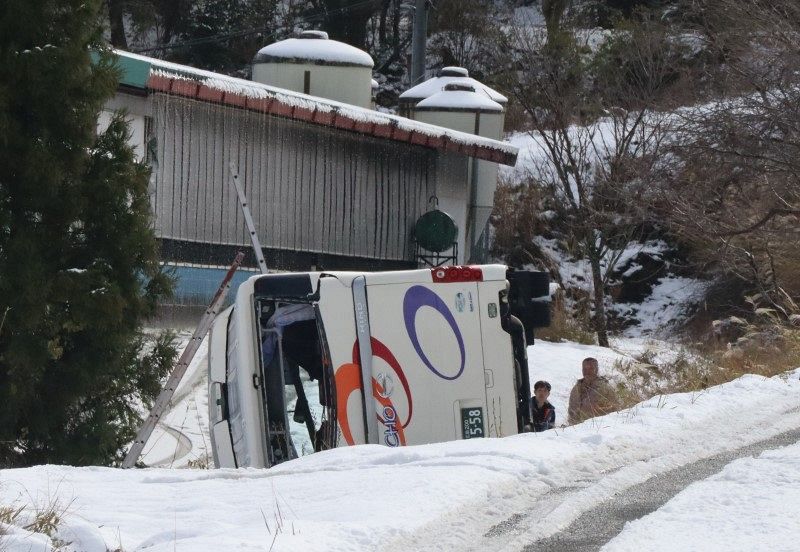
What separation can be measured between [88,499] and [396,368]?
4093 mm

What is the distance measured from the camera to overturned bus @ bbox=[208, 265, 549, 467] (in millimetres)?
9695

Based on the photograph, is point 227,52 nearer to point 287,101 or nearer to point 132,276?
point 287,101

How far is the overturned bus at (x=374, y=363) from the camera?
970 cm

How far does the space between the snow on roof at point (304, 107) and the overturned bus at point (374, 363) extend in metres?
6.41

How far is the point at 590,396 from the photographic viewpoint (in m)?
12.3

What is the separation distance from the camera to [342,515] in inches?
212

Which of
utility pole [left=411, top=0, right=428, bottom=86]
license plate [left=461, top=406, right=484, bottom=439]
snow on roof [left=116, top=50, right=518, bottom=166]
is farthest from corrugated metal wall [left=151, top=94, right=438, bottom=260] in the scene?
utility pole [left=411, top=0, right=428, bottom=86]

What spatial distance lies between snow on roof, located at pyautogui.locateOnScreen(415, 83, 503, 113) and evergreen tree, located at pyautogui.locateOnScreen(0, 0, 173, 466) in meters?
15.5

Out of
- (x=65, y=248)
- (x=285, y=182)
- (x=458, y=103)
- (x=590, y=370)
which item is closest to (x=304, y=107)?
(x=285, y=182)

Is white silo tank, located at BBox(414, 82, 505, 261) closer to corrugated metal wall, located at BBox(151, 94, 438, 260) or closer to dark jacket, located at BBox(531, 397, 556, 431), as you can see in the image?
corrugated metal wall, located at BBox(151, 94, 438, 260)

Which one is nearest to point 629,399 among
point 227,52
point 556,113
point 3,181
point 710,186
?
point 3,181

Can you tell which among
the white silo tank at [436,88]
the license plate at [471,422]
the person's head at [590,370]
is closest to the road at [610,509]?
the license plate at [471,422]

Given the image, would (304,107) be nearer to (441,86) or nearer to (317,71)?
(317,71)

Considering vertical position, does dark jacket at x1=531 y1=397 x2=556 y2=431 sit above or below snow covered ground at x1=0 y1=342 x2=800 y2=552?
below
